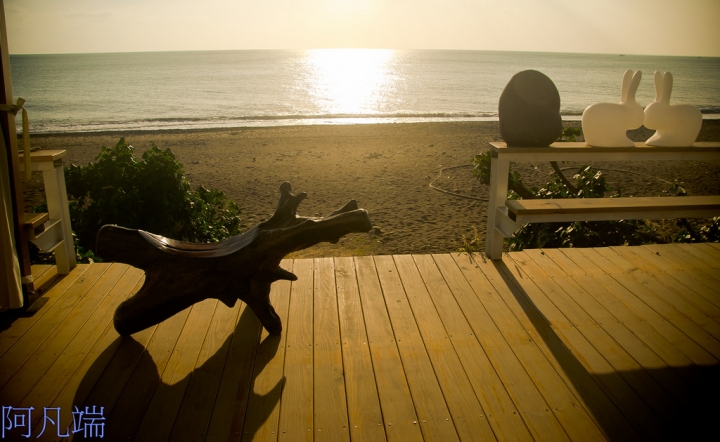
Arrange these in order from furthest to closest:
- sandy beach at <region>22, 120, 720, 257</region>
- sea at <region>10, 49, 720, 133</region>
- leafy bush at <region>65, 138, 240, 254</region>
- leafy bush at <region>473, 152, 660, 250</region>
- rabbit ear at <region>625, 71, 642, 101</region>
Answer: sea at <region>10, 49, 720, 133</region>
sandy beach at <region>22, 120, 720, 257</region>
leafy bush at <region>473, 152, 660, 250</region>
leafy bush at <region>65, 138, 240, 254</region>
rabbit ear at <region>625, 71, 642, 101</region>

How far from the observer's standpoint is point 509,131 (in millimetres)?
3633

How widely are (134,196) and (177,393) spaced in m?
2.87

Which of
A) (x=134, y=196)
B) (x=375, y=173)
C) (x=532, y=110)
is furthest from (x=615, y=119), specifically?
(x=375, y=173)

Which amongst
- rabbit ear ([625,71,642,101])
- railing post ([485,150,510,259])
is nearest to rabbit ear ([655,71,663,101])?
rabbit ear ([625,71,642,101])

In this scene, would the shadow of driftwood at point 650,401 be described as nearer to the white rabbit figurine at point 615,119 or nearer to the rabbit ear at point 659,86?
the white rabbit figurine at point 615,119

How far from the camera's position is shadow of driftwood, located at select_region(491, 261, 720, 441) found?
2.06 meters

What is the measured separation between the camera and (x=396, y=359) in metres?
2.60

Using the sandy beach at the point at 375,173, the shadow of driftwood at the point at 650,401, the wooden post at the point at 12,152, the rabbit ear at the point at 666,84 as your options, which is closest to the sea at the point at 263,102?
the sandy beach at the point at 375,173

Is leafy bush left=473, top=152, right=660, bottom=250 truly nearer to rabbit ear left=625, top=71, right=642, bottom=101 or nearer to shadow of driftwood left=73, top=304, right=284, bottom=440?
rabbit ear left=625, top=71, right=642, bottom=101

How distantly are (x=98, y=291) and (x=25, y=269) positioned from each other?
0.44 metres

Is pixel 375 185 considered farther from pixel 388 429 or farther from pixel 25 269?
pixel 388 429

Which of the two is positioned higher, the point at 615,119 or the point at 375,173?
the point at 615,119

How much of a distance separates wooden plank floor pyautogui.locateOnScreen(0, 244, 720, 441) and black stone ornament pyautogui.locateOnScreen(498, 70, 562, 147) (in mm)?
954

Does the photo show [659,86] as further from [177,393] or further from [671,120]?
[177,393]
